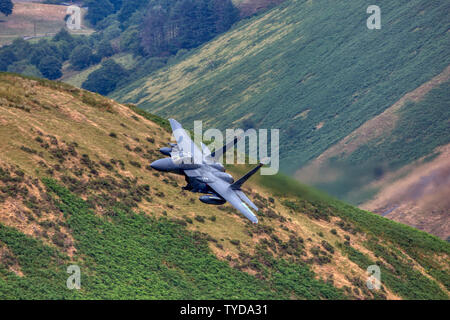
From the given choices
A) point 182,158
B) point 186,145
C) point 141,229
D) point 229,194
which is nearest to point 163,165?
point 182,158

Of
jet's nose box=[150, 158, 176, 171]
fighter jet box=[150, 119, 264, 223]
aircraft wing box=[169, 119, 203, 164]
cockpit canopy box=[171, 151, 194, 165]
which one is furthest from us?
aircraft wing box=[169, 119, 203, 164]

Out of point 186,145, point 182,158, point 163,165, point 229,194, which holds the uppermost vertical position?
point 186,145

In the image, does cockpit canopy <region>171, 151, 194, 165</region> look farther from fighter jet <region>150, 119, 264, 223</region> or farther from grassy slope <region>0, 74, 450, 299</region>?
grassy slope <region>0, 74, 450, 299</region>

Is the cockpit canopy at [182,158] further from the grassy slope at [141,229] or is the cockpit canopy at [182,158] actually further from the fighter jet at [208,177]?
the grassy slope at [141,229]

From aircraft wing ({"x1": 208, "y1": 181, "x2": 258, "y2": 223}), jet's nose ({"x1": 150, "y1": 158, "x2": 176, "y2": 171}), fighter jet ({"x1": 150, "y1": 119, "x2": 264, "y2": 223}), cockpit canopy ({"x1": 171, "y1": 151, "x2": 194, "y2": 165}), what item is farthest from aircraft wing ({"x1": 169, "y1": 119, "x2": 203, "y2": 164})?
aircraft wing ({"x1": 208, "y1": 181, "x2": 258, "y2": 223})

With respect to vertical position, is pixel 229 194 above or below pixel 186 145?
below

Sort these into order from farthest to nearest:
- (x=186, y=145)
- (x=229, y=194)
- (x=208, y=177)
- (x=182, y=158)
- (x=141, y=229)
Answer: (x=141, y=229), (x=186, y=145), (x=182, y=158), (x=208, y=177), (x=229, y=194)

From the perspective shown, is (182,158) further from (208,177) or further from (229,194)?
(229,194)

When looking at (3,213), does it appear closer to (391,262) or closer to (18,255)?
(18,255)

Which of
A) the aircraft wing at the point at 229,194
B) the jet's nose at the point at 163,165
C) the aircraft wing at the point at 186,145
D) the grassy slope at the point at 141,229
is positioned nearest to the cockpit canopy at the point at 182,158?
the jet's nose at the point at 163,165
